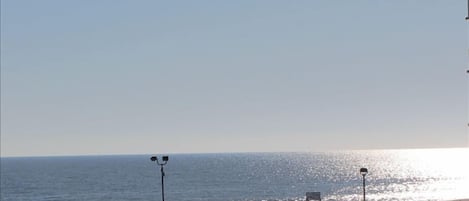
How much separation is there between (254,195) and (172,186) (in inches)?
1095

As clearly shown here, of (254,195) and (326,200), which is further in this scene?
(254,195)

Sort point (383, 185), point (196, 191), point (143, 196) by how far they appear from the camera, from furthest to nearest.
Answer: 1. point (383, 185)
2. point (196, 191)
3. point (143, 196)

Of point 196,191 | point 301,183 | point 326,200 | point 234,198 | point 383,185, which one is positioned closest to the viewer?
point 326,200

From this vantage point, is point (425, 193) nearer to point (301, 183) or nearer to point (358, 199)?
point (358, 199)

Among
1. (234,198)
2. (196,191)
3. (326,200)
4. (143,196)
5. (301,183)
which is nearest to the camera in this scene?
(326,200)

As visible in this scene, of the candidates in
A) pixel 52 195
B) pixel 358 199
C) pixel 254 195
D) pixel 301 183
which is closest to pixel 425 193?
pixel 358 199

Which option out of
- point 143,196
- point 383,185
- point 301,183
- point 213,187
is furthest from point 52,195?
point 383,185

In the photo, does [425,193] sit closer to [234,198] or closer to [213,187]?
[234,198]

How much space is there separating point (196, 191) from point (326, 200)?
112ft

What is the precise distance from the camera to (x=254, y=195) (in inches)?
4798

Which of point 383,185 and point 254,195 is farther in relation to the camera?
point 383,185

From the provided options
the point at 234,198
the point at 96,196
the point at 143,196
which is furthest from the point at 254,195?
the point at 96,196

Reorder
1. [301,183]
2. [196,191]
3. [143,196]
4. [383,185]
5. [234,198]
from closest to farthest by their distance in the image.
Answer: [234,198]
[143,196]
[196,191]
[383,185]
[301,183]

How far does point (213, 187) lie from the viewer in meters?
142
